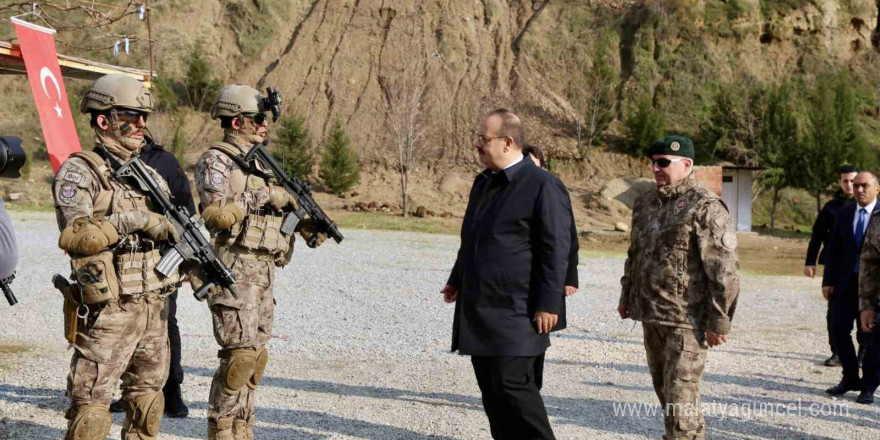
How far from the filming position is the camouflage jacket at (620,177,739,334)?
4336 mm

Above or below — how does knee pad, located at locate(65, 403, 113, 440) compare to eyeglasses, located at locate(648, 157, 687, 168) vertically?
below

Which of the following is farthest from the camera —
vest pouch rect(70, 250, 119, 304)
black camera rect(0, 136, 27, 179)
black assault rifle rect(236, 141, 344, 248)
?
black assault rifle rect(236, 141, 344, 248)

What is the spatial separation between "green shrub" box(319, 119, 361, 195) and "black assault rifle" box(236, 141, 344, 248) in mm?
25206

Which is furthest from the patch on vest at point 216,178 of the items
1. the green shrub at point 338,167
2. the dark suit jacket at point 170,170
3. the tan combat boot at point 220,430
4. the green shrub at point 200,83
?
the green shrub at point 200,83

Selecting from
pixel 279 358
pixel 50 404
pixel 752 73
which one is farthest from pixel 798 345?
pixel 752 73

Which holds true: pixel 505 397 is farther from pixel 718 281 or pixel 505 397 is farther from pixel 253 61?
pixel 253 61

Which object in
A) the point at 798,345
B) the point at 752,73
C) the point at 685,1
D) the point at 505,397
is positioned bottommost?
the point at 798,345

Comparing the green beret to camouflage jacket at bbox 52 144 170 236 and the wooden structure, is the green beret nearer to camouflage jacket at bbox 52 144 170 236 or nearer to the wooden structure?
camouflage jacket at bbox 52 144 170 236

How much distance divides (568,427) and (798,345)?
4384mm

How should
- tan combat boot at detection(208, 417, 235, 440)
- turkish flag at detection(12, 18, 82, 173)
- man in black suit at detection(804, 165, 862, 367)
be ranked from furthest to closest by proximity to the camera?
man in black suit at detection(804, 165, 862, 367) → turkish flag at detection(12, 18, 82, 173) → tan combat boot at detection(208, 417, 235, 440)

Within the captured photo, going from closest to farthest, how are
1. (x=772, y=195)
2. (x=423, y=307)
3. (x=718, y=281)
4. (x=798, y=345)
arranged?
(x=718, y=281) < (x=798, y=345) < (x=423, y=307) < (x=772, y=195)

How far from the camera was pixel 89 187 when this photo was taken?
Answer: 12.6ft

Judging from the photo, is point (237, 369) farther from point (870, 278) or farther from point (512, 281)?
point (870, 278)

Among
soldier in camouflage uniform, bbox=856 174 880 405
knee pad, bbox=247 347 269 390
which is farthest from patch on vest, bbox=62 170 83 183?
soldier in camouflage uniform, bbox=856 174 880 405
